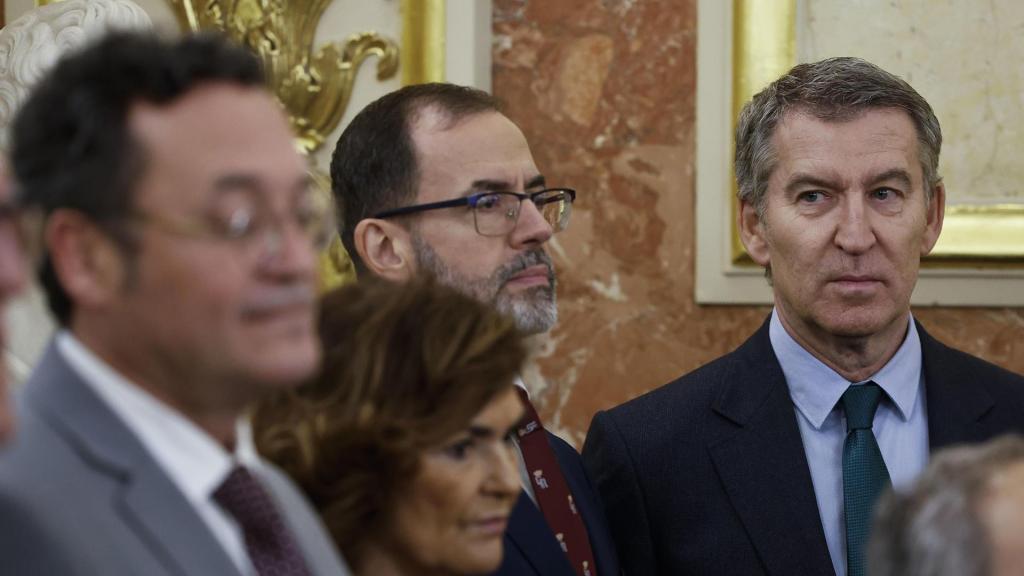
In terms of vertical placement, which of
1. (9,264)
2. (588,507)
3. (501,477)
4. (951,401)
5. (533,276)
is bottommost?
(588,507)

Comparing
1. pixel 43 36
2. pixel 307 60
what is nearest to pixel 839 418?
pixel 43 36

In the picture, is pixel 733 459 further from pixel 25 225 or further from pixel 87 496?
pixel 25 225

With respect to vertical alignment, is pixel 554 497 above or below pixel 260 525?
below

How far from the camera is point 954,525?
4.65ft

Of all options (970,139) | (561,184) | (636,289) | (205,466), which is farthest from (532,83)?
(205,466)

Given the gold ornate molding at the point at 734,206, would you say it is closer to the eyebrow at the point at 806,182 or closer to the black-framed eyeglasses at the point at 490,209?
the eyebrow at the point at 806,182

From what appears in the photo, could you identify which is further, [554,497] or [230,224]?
[554,497]

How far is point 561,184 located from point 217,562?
2492 mm

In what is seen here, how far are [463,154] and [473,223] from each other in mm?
128

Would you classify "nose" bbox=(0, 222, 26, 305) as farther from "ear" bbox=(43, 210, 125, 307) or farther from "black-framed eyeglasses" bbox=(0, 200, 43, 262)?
"ear" bbox=(43, 210, 125, 307)

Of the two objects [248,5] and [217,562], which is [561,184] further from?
[217,562]

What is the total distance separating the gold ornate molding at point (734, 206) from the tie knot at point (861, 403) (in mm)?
962

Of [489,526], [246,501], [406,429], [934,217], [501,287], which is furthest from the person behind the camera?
[934,217]

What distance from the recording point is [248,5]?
12.7 ft
